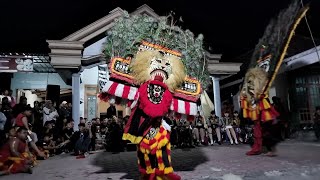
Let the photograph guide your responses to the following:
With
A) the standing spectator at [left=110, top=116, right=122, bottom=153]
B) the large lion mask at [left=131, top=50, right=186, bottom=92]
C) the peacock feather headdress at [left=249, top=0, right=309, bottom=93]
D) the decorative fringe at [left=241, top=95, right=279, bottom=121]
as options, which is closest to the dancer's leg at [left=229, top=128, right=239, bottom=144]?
the peacock feather headdress at [left=249, top=0, right=309, bottom=93]

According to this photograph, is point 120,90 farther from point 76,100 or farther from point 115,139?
point 76,100

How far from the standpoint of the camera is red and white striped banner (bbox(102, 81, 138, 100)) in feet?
16.8

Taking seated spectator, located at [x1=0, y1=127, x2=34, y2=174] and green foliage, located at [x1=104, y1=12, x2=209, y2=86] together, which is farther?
seated spectator, located at [x1=0, y1=127, x2=34, y2=174]

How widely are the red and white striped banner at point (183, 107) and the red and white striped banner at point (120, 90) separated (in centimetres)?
73

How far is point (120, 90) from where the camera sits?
16.8 feet

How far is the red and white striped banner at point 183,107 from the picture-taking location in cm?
510

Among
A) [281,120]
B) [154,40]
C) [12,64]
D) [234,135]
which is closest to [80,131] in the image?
[154,40]

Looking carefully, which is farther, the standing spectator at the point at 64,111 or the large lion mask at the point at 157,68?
the standing spectator at the point at 64,111

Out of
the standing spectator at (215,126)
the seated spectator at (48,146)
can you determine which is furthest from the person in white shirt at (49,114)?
the standing spectator at (215,126)

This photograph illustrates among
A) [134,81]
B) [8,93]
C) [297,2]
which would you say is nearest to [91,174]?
[134,81]

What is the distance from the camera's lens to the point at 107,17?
13.1 meters

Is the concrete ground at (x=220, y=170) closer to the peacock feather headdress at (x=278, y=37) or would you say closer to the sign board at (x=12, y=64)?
the peacock feather headdress at (x=278, y=37)

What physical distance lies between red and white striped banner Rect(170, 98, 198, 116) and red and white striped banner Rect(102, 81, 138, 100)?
0.73 m

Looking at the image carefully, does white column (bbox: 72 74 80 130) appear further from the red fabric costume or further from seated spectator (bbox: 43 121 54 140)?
the red fabric costume
